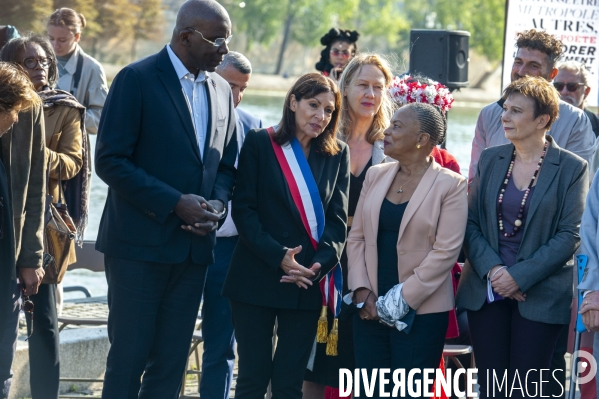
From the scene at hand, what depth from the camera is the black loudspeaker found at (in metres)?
8.43

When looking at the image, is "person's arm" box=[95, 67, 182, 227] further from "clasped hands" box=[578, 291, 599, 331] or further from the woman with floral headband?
the woman with floral headband

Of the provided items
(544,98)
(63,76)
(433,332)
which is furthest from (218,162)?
(63,76)

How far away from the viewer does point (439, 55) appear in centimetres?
846

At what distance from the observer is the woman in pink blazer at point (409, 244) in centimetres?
466

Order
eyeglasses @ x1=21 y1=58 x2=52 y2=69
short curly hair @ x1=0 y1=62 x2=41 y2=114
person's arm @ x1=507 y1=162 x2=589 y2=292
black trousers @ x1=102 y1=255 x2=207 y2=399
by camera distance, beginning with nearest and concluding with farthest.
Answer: short curly hair @ x1=0 y1=62 x2=41 y2=114 → black trousers @ x1=102 y1=255 x2=207 y2=399 → person's arm @ x1=507 y1=162 x2=589 y2=292 → eyeglasses @ x1=21 y1=58 x2=52 y2=69

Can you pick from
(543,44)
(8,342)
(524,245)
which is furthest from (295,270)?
(543,44)

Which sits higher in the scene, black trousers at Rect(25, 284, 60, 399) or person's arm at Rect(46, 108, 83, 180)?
person's arm at Rect(46, 108, 83, 180)

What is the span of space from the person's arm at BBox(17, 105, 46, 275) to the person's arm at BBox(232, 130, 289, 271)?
3.00 ft

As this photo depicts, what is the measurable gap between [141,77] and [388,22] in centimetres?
6200

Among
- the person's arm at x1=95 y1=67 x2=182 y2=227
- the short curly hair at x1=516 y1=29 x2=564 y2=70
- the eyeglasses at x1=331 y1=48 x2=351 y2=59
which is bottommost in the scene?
the eyeglasses at x1=331 y1=48 x2=351 y2=59

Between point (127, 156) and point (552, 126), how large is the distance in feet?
8.42

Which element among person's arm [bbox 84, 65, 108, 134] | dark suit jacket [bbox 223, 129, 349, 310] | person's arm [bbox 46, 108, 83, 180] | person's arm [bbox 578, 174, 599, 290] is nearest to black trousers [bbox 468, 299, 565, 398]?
person's arm [bbox 578, 174, 599, 290]

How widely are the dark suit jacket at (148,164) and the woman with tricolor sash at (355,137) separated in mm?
993

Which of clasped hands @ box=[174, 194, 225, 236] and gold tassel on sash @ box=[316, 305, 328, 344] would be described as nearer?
clasped hands @ box=[174, 194, 225, 236]
